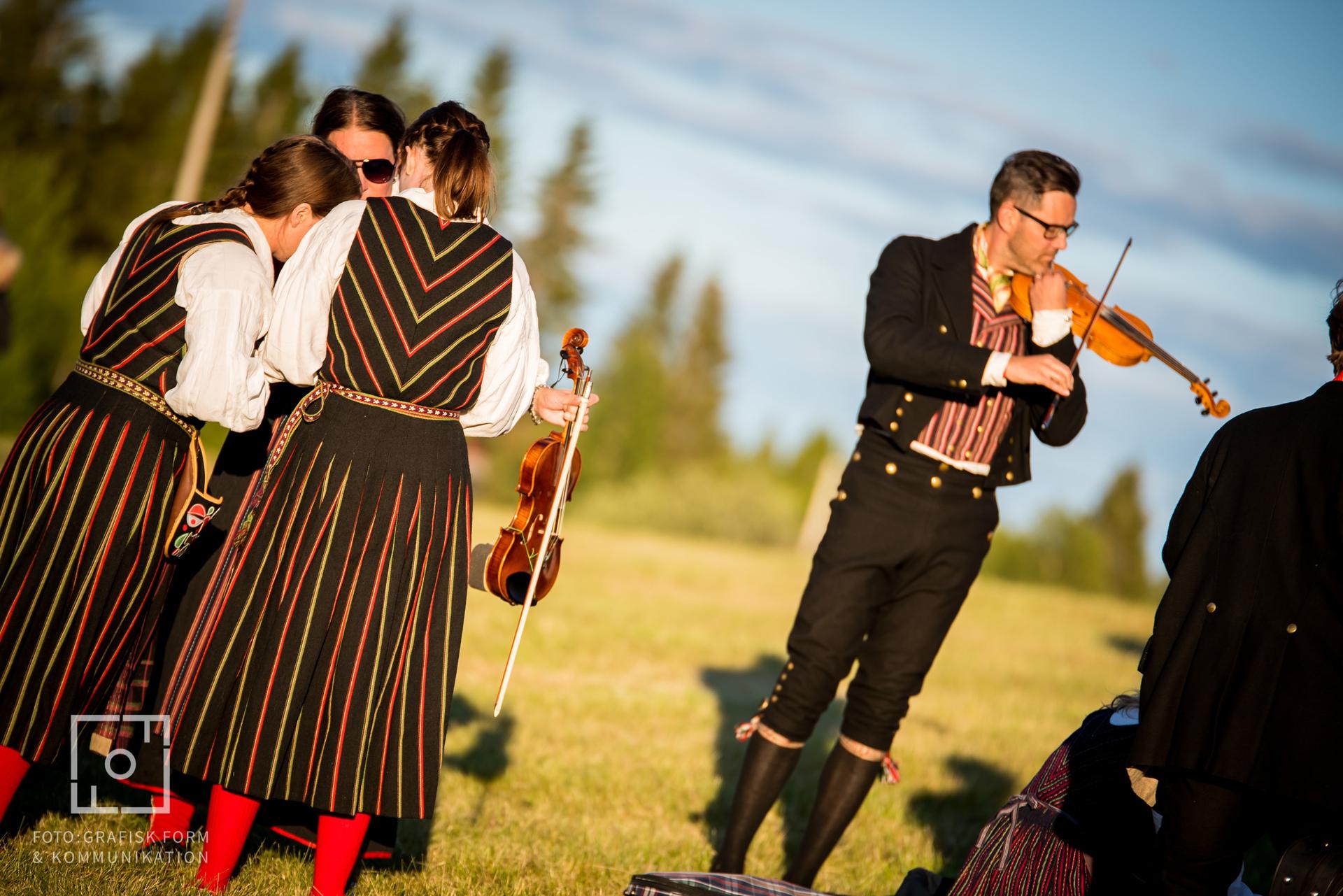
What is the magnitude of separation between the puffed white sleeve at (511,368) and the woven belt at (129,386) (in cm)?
81

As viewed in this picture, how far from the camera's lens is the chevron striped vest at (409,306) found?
3260 millimetres

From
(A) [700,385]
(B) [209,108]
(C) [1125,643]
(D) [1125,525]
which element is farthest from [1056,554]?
(A) [700,385]

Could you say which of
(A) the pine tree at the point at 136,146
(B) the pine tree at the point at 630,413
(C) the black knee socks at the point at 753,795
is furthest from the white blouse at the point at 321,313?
(B) the pine tree at the point at 630,413

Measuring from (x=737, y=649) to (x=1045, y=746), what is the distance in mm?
3196

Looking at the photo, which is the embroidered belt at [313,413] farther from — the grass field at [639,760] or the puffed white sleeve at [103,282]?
the grass field at [639,760]

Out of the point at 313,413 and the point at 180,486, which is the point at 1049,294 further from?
the point at 180,486

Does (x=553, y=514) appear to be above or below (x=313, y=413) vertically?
below

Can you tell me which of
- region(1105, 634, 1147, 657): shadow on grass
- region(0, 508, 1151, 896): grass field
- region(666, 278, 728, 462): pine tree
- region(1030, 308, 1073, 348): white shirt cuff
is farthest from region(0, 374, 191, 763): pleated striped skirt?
region(666, 278, 728, 462): pine tree

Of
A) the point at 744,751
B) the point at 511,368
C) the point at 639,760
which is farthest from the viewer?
the point at 744,751

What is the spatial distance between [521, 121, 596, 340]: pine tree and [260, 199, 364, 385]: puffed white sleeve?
3796 centimetres

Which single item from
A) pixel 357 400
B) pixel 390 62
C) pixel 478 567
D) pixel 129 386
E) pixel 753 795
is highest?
pixel 390 62

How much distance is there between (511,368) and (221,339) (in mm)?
765

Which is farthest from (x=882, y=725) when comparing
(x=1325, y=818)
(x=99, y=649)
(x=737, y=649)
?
(x=737, y=649)

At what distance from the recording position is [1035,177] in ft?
14.0
